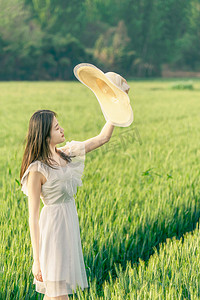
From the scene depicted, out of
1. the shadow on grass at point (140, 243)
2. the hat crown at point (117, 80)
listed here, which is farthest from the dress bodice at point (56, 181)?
the shadow on grass at point (140, 243)

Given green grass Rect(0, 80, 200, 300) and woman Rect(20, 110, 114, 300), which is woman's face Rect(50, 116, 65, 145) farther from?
green grass Rect(0, 80, 200, 300)

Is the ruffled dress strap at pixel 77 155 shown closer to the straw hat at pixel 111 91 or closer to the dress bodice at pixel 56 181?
the dress bodice at pixel 56 181

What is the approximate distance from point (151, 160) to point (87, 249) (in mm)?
2592

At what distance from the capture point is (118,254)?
2631 millimetres

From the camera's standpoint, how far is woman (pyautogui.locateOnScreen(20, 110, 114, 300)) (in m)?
1.69

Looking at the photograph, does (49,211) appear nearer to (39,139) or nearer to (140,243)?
(39,139)

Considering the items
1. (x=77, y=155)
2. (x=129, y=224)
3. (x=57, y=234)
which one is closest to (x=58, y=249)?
(x=57, y=234)

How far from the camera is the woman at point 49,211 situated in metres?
1.69

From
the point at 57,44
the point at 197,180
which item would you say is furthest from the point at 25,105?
the point at 57,44

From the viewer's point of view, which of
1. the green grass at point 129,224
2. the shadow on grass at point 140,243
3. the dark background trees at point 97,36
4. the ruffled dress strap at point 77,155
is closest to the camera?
the ruffled dress strap at point 77,155

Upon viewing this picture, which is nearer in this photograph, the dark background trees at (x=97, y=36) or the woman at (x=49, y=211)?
the woman at (x=49, y=211)

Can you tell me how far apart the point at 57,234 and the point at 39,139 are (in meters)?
0.39

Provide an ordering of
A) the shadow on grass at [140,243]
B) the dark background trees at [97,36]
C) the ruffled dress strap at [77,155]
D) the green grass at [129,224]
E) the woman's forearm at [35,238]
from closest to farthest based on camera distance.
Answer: the woman's forearm at [35,238] → the ruffled dress strap at [77,155] → the green grass at [129,224] → the shadow on grass at [140,243] → the dark background trees at [97,36]

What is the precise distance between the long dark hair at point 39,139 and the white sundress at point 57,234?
0.03m
